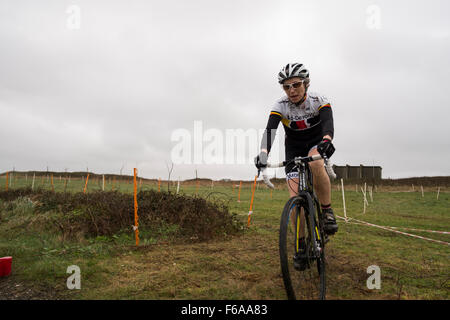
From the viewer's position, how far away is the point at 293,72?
3613 mm

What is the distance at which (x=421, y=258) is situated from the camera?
5.39 m

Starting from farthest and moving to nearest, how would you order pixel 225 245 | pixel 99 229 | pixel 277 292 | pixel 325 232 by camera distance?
pixel 99 229 → pixel 225 245 → pixel 325 232 → pixel 277 292

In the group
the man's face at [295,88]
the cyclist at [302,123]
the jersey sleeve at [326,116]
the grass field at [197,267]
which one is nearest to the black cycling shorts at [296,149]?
the cyclist at [302,123]

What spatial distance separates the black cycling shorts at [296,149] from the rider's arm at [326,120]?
0.40 meters

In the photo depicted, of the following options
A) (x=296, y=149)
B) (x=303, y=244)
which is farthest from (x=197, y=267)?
(x=296, y=149)

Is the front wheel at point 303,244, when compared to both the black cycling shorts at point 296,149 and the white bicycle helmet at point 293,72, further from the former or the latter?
the white bicycle helmet at point 293,72

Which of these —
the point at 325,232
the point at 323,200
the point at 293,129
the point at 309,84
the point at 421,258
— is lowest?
the point at 421,258

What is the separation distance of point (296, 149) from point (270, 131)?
0.58 metres

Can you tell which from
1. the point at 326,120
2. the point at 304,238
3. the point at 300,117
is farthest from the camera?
the point at 300,117

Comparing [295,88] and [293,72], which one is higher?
[293,72]

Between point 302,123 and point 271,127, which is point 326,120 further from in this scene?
point 271,127
